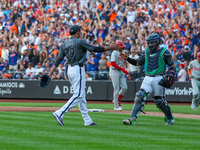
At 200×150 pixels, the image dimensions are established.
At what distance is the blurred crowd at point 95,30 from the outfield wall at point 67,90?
36 cm

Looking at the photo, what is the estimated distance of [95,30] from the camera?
24.1m

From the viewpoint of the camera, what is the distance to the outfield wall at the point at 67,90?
69.6 ft

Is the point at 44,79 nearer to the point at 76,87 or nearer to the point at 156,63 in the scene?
the point at 76,87

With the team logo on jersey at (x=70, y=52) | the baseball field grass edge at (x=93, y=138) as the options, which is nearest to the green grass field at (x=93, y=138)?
the baseball field grass edge at (x=93, y=138)

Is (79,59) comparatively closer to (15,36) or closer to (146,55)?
(146,55)

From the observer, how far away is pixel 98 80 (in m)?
22.1

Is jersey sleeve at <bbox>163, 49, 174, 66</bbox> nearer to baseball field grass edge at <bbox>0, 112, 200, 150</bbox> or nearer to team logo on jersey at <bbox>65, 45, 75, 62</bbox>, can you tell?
baseball field grass edge at <bbox>0, 112, 200, 150</bbox>

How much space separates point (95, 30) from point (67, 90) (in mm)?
4083

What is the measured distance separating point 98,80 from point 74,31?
1288 centimetres

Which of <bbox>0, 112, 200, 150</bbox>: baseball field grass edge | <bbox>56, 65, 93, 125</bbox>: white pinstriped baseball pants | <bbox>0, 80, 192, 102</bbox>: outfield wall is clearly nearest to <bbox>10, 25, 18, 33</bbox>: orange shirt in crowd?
<bbox>0, 80, 192, 102</bbox>: outfield wall

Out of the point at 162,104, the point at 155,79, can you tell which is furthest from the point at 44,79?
the point at 162,104

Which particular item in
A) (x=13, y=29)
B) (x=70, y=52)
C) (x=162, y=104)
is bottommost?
(x=162, y=104)

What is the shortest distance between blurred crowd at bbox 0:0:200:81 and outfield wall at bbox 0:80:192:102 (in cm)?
36

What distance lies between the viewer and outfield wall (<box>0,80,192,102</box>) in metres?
21.2
